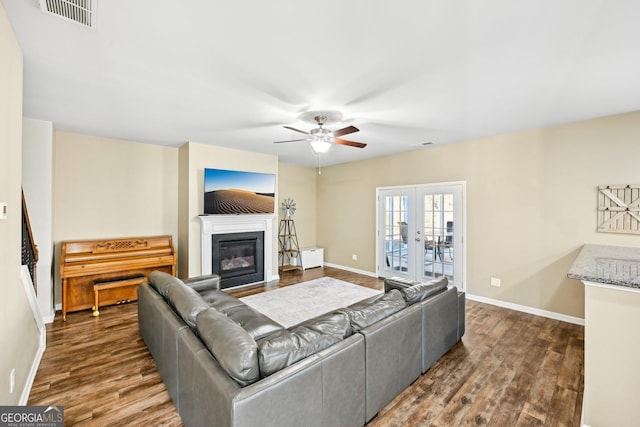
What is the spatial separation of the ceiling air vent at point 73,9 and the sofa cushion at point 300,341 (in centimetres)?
218

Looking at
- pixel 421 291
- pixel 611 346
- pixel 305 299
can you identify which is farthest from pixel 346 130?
pixel 305 299

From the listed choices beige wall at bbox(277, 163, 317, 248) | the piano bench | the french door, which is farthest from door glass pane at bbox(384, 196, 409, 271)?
the piano bench

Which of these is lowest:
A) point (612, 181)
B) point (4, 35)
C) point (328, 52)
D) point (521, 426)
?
point (521, 426)

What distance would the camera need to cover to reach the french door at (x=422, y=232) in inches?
186

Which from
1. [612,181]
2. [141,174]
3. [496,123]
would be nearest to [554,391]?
[612,181]

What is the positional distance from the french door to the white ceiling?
65.7 inches

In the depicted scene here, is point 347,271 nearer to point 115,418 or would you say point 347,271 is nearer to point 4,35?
point 115,418

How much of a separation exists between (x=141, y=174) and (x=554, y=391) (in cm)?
604

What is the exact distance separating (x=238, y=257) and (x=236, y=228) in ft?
1.94

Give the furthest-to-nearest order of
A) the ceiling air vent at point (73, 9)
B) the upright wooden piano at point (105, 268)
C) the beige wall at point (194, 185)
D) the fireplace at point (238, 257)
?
the fireplace at point (238, 257)
the beige wall at point (194, 185)
the upright wooden piano at point (105, 268)
the ceiling air vent at point (73, 9)

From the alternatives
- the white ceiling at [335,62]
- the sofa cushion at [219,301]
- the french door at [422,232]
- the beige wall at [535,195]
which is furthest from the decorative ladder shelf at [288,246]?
the white ceiling at [335,62]

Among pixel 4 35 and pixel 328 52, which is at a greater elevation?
pixel 328 52

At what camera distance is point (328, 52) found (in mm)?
2018

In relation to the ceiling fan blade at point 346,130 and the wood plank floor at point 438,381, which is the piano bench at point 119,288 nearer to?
the wood plank floor at point 438,381
